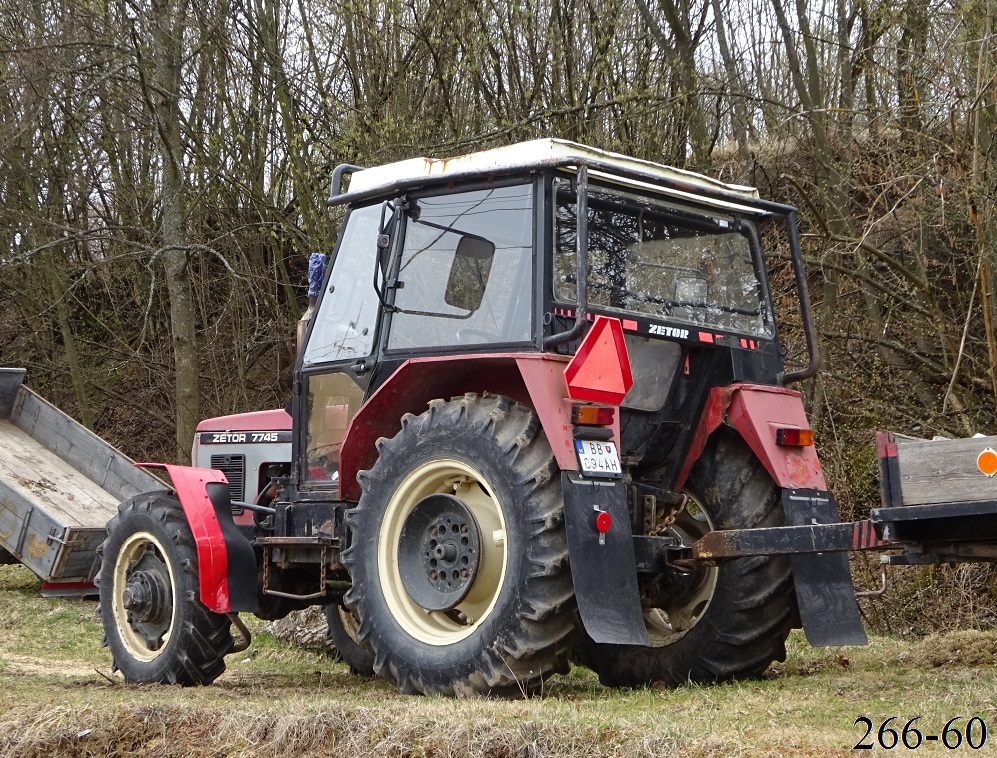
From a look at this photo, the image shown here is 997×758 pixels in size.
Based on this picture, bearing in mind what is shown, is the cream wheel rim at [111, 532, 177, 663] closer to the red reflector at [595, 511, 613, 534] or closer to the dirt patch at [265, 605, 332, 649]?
the dirt patch at [265, 605, 332, 649]

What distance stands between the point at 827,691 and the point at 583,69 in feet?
25.3

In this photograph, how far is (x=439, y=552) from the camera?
5.62 meters

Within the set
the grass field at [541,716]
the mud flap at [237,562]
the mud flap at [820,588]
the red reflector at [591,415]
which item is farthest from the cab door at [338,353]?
the mud flap at [820,588]

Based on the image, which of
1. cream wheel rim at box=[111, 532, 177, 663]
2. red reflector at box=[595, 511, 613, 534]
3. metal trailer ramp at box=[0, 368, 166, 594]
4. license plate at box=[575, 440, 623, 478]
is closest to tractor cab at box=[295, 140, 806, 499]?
license plate at box=[575, 440, 623, 478]

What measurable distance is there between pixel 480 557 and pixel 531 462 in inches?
20.9

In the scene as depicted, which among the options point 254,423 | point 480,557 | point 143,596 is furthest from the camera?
point 254,423

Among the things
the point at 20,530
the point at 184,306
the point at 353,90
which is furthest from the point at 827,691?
the point at 184,306

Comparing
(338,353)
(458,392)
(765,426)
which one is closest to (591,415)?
(458,392)

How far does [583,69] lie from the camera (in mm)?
11789

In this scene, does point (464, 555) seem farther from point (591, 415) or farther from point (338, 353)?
point (338, 353)

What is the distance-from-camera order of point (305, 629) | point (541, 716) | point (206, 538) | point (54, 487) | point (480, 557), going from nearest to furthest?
point (541, 716) → point (480, 557) → point (206, 538) → point (305, 629) → point (54, 487)

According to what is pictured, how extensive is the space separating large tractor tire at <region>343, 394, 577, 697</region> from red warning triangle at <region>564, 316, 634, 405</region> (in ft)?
0.91

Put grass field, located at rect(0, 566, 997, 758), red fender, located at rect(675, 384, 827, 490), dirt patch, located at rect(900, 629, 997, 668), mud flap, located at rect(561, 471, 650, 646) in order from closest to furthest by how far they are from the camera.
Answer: grass field, located at rect(0, 566, 997, 758) → mud flap, located at rect(561, 471, 650, 646) → red fender, located at rect(675, 384, 827, 490) → dirt patch, located at rect(900, 629, 997, 668)

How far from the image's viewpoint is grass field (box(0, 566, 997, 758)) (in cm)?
409
